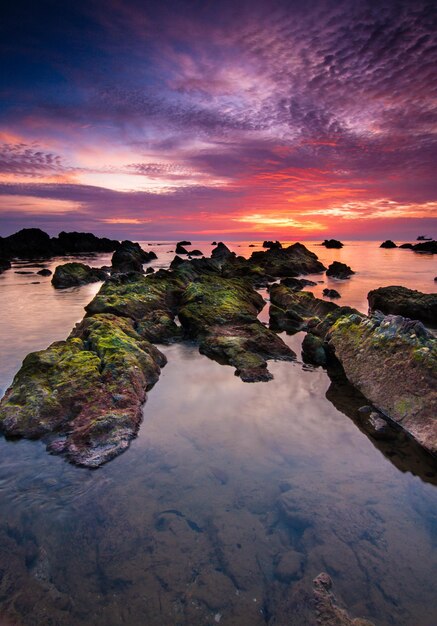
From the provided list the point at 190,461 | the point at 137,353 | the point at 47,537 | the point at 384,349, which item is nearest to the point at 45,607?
the point at 47,537

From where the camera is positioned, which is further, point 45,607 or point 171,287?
point 171,287

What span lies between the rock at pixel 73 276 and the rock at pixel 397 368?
96.5 ft

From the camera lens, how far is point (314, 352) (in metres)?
13.7

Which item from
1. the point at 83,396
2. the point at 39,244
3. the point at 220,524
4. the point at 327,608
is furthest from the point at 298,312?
the point at 39,244

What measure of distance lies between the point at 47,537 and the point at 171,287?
60.3ft

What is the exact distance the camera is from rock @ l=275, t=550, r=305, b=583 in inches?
200

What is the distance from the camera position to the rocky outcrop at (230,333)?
12.7 m

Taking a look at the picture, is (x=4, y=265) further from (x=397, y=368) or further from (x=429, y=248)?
(x=429, y=248)

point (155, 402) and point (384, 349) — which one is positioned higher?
point (384, 349)

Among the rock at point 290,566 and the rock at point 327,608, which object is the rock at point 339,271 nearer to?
the rock at point 290,566

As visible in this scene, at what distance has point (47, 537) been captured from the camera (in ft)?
18.3

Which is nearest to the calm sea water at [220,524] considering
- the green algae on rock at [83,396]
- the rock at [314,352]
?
the green algae on rock at [83,396]

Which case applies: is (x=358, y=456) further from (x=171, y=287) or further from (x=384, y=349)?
(x=171, y=287)

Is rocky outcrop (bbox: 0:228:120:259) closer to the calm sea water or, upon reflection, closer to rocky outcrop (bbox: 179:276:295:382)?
rocky outcrop (bbox: 179:276:295:382)
